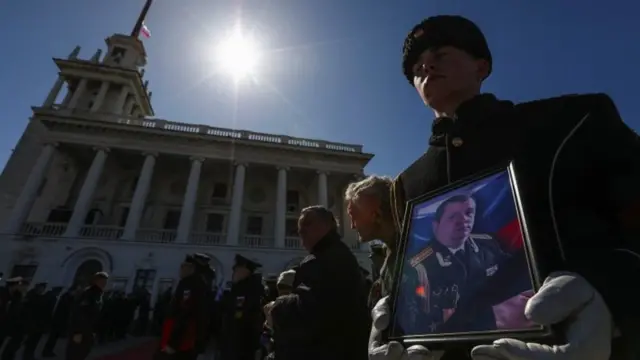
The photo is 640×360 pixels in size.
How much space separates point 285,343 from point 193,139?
23979mm

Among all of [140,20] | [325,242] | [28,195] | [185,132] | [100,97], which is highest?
[140,20]

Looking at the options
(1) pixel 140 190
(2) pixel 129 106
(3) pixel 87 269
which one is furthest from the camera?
(2) pixel 129 106

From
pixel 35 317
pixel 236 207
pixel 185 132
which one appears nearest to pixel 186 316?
pixel 35 317

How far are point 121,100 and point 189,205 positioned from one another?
1462 centimetres

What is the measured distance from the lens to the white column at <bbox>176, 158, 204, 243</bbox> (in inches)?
819

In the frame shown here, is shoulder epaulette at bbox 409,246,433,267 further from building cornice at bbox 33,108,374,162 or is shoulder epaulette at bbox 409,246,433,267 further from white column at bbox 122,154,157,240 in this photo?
building cornice at bbox 33,108,374,162

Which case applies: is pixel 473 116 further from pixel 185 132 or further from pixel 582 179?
pixel 185 132

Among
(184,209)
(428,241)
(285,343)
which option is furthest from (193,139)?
(428,241)

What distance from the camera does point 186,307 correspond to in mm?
4562

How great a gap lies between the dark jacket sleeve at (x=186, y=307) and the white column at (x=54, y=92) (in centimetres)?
3076

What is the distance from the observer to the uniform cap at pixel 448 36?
139cm

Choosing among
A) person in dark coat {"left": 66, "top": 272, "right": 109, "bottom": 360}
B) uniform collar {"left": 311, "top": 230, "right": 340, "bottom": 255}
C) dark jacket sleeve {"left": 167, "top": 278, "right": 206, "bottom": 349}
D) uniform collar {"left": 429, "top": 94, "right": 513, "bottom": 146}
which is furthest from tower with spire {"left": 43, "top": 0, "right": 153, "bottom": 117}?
uniform collar {"left": 429, "top": 94, "right": 513, "bottom": 146}

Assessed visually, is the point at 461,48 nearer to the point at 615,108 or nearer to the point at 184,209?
the point at 615,108

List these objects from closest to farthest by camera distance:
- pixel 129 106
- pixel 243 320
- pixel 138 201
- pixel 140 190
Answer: pixel 243 320 < pixel 138 201 < pixel 140 190 < pixel 129 106
